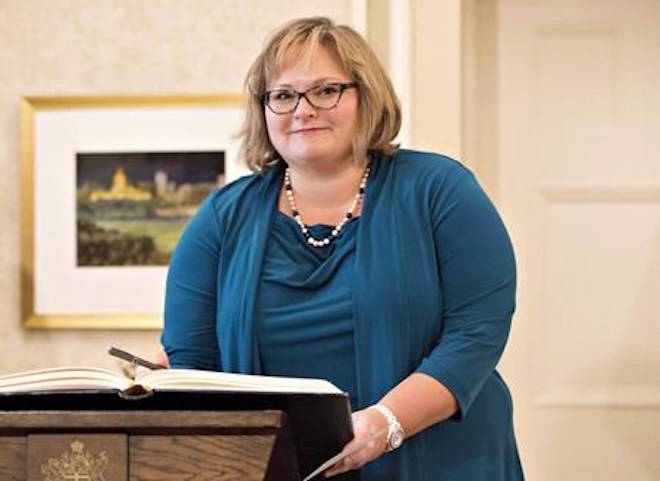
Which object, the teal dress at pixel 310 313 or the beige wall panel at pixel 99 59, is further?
the beige wall panel at pixel 99 59

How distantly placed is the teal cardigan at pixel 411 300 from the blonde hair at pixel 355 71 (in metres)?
0.05

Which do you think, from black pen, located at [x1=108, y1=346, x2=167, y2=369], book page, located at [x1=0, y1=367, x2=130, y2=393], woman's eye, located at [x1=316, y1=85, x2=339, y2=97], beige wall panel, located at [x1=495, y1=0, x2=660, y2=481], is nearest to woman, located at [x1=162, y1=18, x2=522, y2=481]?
woman's eye, located at [x1=316, y1=85, x2=339, y2=97]

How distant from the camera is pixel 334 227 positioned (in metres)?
1.66

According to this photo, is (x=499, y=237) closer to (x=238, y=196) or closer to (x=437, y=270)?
(x=437, y=270)

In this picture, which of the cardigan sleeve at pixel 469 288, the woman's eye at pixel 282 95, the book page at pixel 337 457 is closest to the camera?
the book page at pixel 337 457

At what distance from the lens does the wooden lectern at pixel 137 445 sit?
1.17m

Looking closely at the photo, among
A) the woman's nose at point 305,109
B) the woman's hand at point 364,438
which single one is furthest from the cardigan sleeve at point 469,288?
the woman's nose at point 305,109

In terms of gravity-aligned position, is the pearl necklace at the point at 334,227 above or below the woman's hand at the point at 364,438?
above

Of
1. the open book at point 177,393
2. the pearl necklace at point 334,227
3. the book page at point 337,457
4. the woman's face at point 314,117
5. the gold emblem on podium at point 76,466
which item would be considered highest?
the woman's face at point 314,117

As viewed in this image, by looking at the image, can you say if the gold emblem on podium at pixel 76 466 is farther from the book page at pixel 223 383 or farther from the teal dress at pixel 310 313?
the teal dress at pixel 310 313

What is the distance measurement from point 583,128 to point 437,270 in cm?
166

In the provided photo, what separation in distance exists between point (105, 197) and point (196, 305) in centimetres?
143

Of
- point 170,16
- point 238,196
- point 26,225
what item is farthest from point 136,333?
point 238,196

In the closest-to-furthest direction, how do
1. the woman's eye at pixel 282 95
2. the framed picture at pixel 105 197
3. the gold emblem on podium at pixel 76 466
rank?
the gold emblem on podium at pixel 76 466
the woman's eye at pixel 282 95
the framed picture at pixel 105 197
